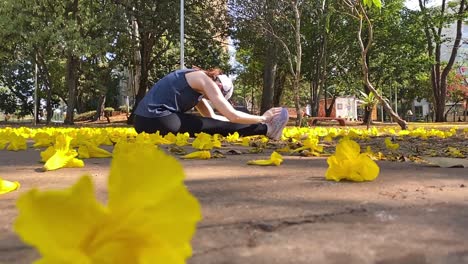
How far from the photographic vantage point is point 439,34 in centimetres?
2261

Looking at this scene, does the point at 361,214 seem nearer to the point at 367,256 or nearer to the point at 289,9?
the point at 367,256

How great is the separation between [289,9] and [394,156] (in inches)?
561

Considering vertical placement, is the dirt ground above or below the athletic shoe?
below

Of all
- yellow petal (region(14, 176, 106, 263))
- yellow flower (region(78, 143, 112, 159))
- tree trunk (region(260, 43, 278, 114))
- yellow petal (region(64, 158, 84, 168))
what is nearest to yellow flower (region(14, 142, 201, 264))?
yellow petal (region(14, 176, 106, 263))

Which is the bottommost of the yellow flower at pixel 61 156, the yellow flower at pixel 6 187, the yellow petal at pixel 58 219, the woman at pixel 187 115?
the yellow flower at pixel 6 187

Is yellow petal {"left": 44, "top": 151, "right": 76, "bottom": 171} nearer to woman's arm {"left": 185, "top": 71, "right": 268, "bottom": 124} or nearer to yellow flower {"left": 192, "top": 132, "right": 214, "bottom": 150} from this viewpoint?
yellow flower {"left": 192, "top": 132, "right": 214, "bottom": 150}

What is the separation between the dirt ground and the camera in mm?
870

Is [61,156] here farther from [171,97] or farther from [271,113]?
[271,113]

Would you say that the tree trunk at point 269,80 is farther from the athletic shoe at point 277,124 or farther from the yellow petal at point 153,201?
the yellow petal at point 153,201

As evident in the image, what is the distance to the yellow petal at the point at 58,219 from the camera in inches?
15.4

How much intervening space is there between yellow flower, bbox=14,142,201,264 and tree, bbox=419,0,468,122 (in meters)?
21.9

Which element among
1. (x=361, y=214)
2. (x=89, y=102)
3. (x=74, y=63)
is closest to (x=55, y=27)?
(x=74, y=63)

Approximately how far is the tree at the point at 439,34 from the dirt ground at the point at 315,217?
67.1ft

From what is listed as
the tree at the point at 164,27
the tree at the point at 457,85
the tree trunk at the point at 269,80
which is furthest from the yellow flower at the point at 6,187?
the tree at the point at 457,85
